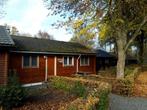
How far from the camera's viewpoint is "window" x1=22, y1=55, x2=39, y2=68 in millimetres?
27328

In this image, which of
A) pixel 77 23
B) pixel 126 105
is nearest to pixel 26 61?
pixel 77 23

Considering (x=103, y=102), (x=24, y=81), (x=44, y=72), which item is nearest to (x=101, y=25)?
(x=44, y=72)

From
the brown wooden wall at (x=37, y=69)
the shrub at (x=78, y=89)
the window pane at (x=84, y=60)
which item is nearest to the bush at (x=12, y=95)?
the shrub at (x=78, y=89)

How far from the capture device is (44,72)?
98.5 ft

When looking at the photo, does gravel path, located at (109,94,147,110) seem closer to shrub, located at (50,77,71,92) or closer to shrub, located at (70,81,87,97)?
shrub, located at (70,81,87,97)

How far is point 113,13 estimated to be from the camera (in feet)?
97.8

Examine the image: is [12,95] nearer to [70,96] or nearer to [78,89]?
[70,96]

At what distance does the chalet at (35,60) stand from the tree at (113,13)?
14.3 ft

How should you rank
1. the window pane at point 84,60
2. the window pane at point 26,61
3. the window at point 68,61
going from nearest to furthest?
the window pane at point 26,61, the window at point 68,61, the window pane at point 84,60

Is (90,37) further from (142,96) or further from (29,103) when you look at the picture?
(29,103)

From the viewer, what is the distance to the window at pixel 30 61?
2733cm

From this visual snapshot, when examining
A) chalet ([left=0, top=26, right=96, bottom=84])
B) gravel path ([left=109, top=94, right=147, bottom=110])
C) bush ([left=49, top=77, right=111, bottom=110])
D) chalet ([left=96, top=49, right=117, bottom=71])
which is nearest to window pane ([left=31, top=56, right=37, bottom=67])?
chalet ([left=0, top=26, right=96, bottom=84])

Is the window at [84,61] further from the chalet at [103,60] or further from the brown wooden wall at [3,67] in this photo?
the brown wooden wall at [3,67]

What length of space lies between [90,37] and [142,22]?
570 centimetres
